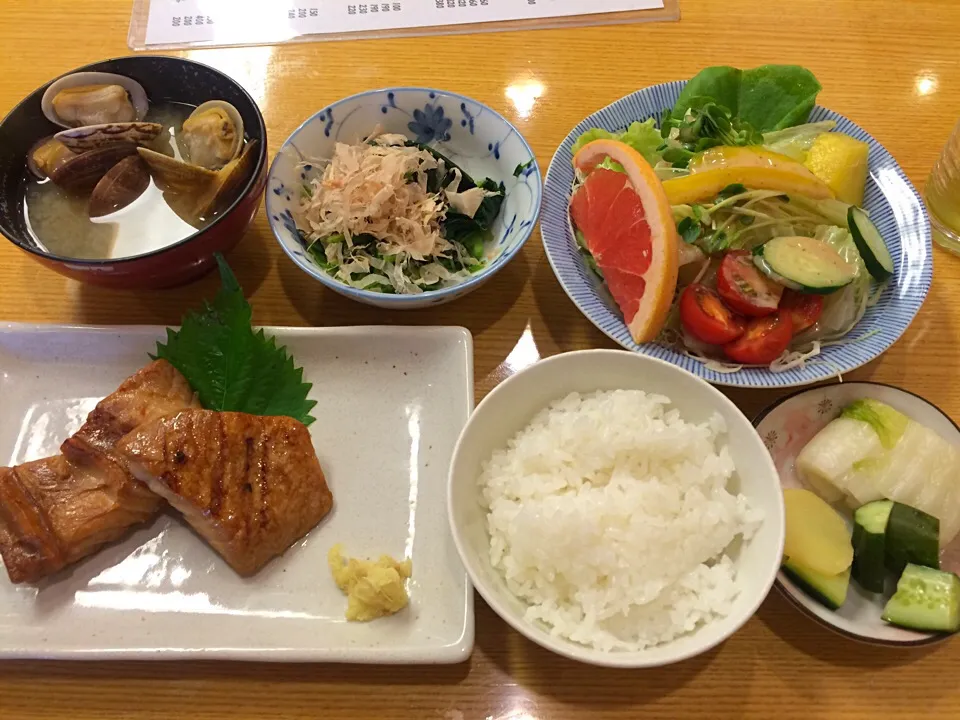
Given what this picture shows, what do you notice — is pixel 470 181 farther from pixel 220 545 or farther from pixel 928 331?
pixel 928 331

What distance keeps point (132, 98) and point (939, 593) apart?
251cm

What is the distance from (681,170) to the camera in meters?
2.00

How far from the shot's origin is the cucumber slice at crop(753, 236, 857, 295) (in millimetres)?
1750

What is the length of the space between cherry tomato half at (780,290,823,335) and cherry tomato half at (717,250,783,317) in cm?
4

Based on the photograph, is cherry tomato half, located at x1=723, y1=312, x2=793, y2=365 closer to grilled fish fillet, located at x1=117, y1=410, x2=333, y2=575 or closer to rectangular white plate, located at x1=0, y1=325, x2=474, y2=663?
rectangular white plate, located at x1=0, y1=325, x2=474, y2=663

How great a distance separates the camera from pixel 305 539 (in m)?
1.61

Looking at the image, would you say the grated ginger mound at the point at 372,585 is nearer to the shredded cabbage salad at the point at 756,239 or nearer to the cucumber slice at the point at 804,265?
the shredded cabbage salad at the point at 756,239

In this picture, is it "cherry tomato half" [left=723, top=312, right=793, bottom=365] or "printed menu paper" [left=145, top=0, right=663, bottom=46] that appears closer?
"cherry tomato half" [left=723, top=312, right=793, bottom=365]

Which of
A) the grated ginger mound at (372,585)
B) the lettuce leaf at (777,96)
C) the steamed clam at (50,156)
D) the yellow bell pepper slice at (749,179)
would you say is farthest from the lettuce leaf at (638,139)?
the steamed clam at (50,156)

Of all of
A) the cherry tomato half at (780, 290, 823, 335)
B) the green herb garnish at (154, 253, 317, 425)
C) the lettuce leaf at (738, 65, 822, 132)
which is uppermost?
the lettuce leaf at (738, 65, 822, 132)

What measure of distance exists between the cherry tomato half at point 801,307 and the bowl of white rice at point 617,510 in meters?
0.50

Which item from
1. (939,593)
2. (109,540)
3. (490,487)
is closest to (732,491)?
(939,593)

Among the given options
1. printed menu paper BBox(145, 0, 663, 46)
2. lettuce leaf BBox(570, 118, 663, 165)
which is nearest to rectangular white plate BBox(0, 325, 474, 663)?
lettuce leaf BBox(570, 118, 663, 165)

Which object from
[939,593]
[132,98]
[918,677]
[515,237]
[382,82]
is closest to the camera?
[939,593]
